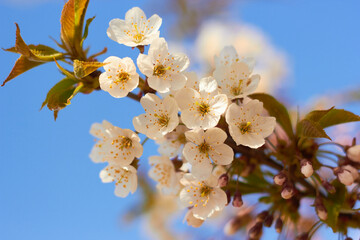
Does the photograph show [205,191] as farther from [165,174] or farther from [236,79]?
[236,79]

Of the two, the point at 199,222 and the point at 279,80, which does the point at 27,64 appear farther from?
the point at 279,80

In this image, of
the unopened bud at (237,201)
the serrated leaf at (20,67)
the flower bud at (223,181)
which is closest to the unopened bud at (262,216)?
the unopened bud at (237,201)

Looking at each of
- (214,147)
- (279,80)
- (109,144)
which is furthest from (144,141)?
(279,80)

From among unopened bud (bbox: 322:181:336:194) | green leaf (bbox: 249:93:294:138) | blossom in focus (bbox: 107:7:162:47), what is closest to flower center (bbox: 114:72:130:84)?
blossom in focus (bbox: 107:7:162:47)

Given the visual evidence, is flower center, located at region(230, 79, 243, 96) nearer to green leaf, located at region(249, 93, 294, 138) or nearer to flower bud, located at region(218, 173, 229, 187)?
green leaf, located at region(249, 93, 294, 138)

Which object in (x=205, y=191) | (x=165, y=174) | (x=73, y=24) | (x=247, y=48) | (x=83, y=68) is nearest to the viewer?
(x=83, y=68)

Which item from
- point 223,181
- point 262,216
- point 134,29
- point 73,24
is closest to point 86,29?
point 73,24
